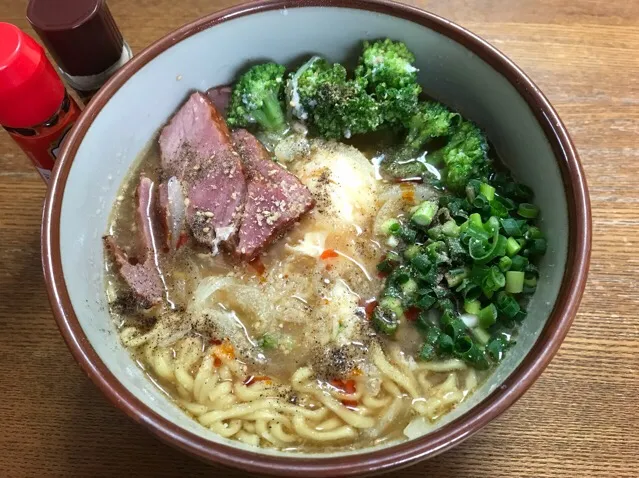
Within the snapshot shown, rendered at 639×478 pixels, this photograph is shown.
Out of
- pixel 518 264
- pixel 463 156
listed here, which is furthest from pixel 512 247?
pixel 463 156

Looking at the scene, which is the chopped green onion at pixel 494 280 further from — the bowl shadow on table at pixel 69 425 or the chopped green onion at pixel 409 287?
the bowl shadow on table at pixel 69 425

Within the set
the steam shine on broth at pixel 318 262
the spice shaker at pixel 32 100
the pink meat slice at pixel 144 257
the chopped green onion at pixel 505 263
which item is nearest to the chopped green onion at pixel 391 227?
the steam shine on broth at pixel 318 262

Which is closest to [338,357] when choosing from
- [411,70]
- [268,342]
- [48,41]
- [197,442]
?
[268,342]

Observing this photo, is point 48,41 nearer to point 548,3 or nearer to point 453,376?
point 453,376

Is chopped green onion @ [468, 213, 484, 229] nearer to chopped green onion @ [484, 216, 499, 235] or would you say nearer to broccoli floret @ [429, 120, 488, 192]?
chopped green onion @ [484, 216, 499, 235]

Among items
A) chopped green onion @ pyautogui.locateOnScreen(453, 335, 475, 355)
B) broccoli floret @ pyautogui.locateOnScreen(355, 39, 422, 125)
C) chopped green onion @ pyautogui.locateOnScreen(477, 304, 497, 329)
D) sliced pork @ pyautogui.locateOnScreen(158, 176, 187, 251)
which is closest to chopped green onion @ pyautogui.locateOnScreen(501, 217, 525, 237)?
chopped green onion @ pyautogui.locateOnScreen(477, 304, 497, 329)
